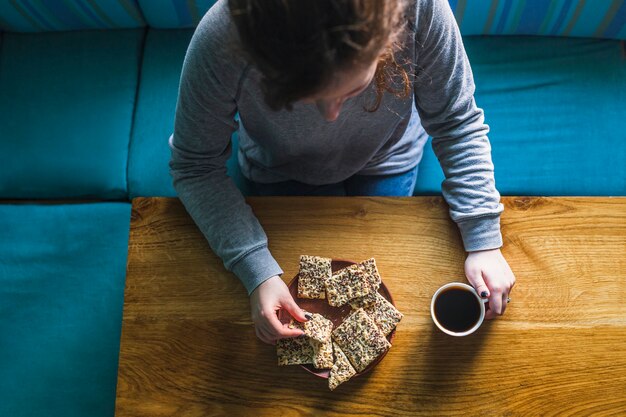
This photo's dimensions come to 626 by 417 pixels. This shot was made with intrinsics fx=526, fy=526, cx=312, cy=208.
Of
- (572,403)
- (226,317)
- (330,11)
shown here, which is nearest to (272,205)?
(226,317)

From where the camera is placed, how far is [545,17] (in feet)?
5.32

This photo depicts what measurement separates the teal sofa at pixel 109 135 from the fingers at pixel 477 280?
1.74ft

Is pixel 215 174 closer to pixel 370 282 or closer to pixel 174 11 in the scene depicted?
pixel 370 282

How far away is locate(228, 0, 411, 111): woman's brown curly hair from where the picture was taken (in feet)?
2.17

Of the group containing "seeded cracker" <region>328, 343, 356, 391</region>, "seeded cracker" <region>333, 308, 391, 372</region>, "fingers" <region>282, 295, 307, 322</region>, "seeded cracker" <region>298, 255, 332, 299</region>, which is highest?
"seeded cracker" <region>298, 255, 332, 299</region>

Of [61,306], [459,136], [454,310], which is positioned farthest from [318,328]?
[61,306]

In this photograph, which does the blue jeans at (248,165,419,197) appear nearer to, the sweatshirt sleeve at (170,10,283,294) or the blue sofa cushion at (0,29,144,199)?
the sweatshirt sleeve at (170,10,283,294)

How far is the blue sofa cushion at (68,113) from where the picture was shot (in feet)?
5.70

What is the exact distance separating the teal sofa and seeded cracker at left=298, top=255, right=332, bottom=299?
1.94 feet

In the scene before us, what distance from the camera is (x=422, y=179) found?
165cm

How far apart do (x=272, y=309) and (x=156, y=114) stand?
0.94 metres

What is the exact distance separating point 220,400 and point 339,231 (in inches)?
17.6

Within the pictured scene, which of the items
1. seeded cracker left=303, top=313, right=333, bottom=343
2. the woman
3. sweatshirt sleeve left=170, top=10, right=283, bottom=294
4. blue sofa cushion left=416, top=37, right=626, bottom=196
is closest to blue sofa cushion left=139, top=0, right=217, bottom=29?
the woman

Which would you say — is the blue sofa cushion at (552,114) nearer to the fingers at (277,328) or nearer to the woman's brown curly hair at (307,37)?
the fingers at (277,328)
